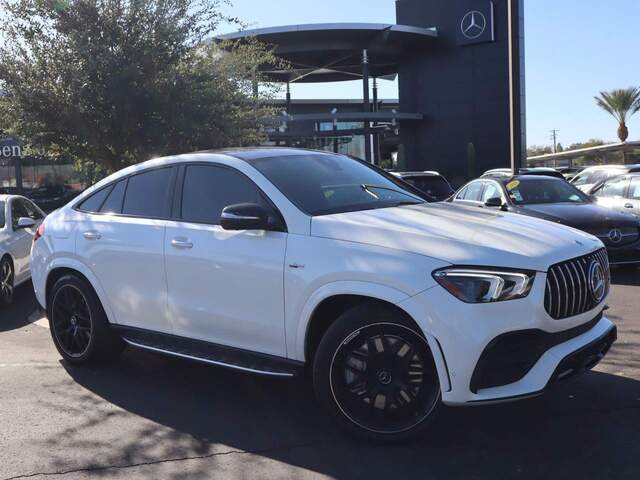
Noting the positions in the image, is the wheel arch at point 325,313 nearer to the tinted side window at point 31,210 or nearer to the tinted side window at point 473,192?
the tinted side window at point 31,210

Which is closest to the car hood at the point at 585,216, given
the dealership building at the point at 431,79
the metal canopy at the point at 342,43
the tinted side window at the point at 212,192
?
the tinted side window at the point at 212,192

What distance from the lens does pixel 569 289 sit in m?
3.57

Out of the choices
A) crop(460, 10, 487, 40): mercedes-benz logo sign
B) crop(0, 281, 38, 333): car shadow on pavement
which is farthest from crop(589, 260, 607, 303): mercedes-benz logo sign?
crop(460, 10, 487, 40): mercedes-benz logo sign

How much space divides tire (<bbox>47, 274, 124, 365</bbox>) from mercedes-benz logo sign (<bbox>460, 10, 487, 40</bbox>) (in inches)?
1279

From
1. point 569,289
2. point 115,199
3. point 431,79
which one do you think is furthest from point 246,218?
point 431,79

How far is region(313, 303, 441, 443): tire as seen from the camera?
356cm

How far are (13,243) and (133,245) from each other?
4585 mm

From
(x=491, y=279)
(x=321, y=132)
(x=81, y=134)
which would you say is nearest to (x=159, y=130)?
(x=81, y=134)

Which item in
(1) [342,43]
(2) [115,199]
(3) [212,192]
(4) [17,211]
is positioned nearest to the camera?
(3) [212,192]

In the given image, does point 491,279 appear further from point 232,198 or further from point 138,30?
point 138,30

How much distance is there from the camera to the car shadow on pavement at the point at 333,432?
3.45 m

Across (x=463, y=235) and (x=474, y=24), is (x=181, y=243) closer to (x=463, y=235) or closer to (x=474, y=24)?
(x=463, y=235)

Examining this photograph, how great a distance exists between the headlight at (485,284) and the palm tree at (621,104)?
158 ft

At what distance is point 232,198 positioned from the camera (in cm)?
452
